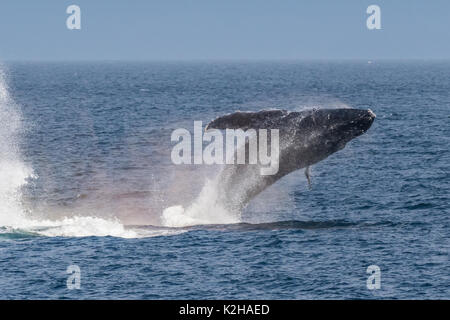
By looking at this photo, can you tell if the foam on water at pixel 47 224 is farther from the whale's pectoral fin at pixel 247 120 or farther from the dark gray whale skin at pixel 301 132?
the whale's pectoral fin at pixel 247 120

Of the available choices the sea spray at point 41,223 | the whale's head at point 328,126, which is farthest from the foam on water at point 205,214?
the whale's head at point 328,126

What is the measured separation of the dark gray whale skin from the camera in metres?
43.5

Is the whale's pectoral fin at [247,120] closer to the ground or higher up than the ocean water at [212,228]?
higher up

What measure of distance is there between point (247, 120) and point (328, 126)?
195 inches

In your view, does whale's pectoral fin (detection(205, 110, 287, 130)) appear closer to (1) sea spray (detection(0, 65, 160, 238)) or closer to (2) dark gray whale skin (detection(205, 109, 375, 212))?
(2) dark gray whale skin (detection(205, 109, 375, 212))

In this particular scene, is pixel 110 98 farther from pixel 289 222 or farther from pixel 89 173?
pixel 289 222

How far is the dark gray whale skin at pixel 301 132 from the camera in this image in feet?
143

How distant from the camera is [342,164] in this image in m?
86.2

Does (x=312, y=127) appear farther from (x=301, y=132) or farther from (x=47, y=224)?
(x=47, y=224)

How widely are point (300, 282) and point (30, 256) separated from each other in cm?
1573

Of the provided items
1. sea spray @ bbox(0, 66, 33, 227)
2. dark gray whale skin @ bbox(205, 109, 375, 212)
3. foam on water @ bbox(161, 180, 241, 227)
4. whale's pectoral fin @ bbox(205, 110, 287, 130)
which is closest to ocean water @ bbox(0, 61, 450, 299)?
foam on water @ bbox(161, 180, 241, 227)

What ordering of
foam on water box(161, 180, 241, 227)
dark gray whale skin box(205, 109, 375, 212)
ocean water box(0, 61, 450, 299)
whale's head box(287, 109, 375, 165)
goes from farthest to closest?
foam on water box(161, 180, 241, 227) → whale's head box(287, 109, 375, 165) → dark gray whale skin box(205, 109, 375, 212) → ocean water box(0, 61, 450, 299)

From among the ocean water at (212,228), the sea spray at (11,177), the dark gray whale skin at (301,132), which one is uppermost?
the dark gray whale skin at (301,132)
